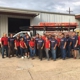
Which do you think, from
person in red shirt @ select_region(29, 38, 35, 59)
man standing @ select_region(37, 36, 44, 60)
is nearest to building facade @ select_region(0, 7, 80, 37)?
person in red shirt @ select_region(29, 38, 35, 59)

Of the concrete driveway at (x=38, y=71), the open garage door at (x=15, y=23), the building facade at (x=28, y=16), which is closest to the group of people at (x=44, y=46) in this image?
the concrete driveway at (x=38, y=71)

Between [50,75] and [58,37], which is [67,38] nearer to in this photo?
[58,37]

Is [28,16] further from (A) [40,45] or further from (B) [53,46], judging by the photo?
(B) [53,46]

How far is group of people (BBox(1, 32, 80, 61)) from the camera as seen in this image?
555 inches

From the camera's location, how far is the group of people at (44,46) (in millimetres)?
14102

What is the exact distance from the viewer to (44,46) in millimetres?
14516

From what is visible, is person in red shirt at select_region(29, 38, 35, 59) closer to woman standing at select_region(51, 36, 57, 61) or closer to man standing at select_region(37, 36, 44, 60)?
man standing at select_region(37, 36, 44, 60)

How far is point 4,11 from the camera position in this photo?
22953mm

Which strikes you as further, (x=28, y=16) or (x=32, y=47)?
(x=28, y=16)

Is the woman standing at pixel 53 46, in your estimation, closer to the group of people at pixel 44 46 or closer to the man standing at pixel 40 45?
the group of people at pixel 44 46

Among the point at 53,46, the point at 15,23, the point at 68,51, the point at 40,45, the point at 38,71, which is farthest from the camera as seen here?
the point at 15,23

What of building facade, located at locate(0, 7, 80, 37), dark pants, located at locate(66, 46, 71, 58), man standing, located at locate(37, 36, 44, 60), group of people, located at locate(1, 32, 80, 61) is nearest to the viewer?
group of people, located at locate(1, 32, 80, 61)

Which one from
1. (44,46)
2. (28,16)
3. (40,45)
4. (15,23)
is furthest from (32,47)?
(15,23)

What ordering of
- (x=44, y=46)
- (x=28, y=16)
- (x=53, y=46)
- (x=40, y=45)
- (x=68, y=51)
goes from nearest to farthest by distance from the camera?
(x=53, y=46)
(x=40, y=45)
(x=44, y=46)
(x=68, y=51)
(x=28, y=16)
